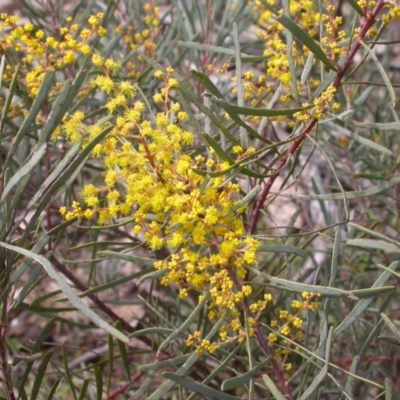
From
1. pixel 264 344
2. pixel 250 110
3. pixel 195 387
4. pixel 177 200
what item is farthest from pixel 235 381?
pixel 250 110

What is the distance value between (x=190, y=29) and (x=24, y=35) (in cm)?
86

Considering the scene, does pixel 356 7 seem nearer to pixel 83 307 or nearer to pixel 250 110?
pixel 250 110

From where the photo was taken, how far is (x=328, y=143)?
6.69 ft

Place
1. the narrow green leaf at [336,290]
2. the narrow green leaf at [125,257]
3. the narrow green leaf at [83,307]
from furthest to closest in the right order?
the narrow green leaf at [125,257] < the narrow green leaf at [336,290] < the narrow green leaf at [83,307]

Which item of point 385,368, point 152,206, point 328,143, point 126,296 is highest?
point 152,206

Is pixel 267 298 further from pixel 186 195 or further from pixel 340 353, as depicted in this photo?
A: pixel 340 353

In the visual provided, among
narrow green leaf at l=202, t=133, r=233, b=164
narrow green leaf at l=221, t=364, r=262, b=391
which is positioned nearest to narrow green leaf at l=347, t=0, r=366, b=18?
narrow green leaf at l=202, t=133, r=233, b=164

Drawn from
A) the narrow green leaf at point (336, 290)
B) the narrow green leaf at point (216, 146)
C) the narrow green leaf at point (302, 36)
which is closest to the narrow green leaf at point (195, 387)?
the narrow green leaf at point (336, 290)

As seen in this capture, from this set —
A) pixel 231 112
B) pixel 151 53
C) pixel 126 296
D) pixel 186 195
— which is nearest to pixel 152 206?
pixel 186 195

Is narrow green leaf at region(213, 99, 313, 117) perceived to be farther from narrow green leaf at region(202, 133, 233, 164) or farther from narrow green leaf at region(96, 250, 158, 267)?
narrow green leaf at region(96, 250, 158, 267)

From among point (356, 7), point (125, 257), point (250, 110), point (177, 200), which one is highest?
point (356, 7)

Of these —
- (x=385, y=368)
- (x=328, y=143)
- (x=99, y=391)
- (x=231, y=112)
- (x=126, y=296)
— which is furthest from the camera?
(x=126, y=296)

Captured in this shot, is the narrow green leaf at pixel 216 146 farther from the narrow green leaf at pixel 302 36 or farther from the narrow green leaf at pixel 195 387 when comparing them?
the narrow green leaf at pixel 195 387

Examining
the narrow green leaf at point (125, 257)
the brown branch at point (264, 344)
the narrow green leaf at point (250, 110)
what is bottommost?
the brown branch at point (264, 344)
